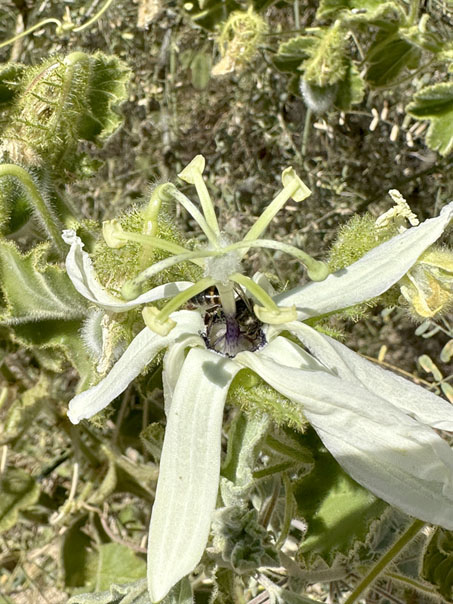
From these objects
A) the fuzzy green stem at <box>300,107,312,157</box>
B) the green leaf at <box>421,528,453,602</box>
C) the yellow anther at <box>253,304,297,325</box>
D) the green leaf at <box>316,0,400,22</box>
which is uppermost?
the green leaf at <box>316,0,400,22</box>

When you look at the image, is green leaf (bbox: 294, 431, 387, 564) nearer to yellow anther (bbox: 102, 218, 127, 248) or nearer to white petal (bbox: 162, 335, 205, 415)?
white petal (bbox: 162, 335, 205, 415)

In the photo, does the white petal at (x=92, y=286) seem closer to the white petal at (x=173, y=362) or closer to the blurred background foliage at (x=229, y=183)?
the white petal at (x=173, y=362)

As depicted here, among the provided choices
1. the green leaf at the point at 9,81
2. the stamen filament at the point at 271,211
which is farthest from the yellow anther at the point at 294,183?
the green leaf at the point at 9,81

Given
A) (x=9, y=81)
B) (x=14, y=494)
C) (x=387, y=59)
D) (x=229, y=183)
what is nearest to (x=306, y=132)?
(x=229, y=183)

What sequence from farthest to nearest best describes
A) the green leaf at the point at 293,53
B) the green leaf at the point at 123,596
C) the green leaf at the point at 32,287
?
the green leaf at the point at 293,53
the green leaf at the point at 32,287
the green leaf at the point at 123,596

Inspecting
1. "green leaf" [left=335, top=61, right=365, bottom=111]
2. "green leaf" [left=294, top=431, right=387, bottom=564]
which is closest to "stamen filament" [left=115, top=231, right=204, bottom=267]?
"green leaf" [left=294, top=431, right=387, bottom=564]

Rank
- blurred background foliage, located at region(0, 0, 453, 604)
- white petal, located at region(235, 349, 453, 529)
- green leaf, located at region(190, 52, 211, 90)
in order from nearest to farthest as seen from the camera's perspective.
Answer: white petal, located at region(235, 349, 453, 529), blurred background foliage, located at region(0, 0, 453, 604), green leaf, located at region(190, 52, 211, 90)

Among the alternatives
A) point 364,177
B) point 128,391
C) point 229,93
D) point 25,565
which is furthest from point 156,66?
point 25,565
